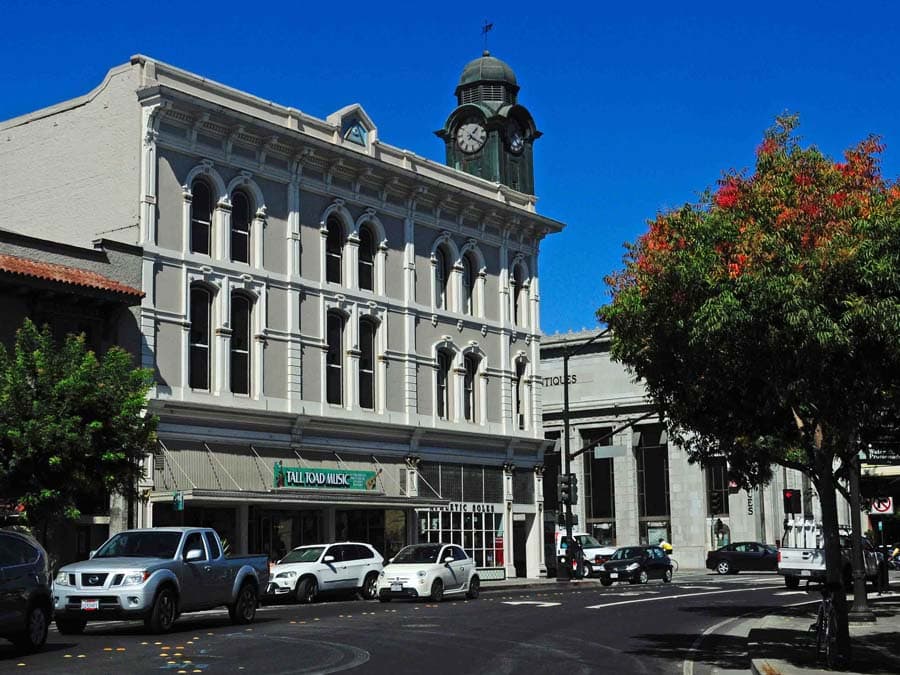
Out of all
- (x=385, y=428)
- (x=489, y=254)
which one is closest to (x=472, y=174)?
(x=489, y=254)

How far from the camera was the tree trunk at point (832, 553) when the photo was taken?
51.4 ft

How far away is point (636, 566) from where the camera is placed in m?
43.9

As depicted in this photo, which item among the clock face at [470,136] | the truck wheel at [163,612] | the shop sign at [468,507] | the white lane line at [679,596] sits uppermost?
the clock face at [470,136]

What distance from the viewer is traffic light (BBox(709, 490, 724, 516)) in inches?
2637

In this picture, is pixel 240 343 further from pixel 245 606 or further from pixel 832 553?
pixel 832 553

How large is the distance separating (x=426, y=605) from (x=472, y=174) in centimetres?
2568

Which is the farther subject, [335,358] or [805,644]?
[335,358]

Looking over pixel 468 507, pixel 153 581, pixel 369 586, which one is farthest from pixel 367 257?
pixel 153 581

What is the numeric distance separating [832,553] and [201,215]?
84.1 ft

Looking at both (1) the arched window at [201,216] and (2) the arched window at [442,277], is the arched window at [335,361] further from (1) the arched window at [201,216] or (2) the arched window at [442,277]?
(1) the arched window at [201,216]

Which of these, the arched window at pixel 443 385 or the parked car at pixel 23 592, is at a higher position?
the arched window at pixel 443 385

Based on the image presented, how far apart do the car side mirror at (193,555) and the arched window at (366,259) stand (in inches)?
900

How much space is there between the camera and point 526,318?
169 feet

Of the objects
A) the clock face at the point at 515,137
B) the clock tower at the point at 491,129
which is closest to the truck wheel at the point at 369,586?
the clock tower at the point at 491,129
